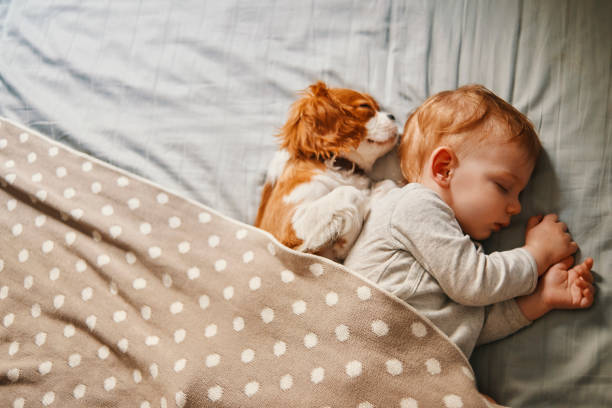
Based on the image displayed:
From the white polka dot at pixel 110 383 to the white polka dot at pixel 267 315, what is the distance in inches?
12.8

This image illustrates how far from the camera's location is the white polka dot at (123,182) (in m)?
1.02

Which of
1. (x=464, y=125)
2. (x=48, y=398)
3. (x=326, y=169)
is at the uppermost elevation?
(x=464, y=125)

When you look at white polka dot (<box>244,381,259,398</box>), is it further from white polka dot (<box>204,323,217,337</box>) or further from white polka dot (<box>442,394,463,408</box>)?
white polka dot (<box>442,394,463,408</box>)

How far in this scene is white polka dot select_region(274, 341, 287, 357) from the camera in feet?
2.58

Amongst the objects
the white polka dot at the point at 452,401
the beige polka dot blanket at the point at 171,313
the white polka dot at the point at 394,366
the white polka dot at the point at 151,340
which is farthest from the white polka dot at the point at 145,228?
the white polka dot at the point at 452,401

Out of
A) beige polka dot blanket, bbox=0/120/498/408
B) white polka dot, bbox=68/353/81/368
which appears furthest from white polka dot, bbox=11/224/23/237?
white polka dot, bbox=68/353/81/368

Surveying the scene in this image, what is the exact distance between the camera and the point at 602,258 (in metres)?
0.81

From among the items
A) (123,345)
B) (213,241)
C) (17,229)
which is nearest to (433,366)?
(213,241)

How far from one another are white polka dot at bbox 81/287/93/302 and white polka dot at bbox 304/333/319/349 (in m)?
0.48

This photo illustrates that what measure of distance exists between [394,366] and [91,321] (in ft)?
2.00

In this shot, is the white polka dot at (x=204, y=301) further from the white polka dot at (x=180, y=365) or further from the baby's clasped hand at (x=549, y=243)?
the baby's clasped hand at (x=549, y=243)

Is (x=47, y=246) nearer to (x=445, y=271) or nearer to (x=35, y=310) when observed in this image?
(x=35, y=310)

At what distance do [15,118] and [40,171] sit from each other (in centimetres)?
25

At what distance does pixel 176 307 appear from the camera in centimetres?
89
